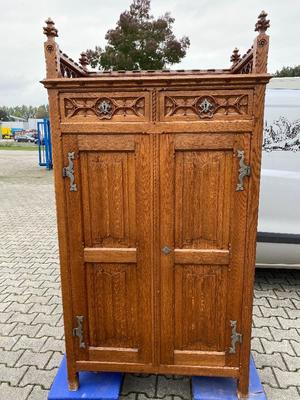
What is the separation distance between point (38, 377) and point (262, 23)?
2891 mm

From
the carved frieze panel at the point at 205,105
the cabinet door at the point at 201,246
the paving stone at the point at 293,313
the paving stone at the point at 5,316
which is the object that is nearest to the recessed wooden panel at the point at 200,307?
the cabinet door at the point at 201,246

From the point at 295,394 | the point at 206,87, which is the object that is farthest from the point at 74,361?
the point at 206,87

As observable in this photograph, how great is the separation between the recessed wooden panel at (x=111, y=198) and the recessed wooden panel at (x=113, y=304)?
0.20m

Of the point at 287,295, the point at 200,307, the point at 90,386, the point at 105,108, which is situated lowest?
the point at 287,295

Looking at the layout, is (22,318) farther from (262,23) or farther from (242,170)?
(262,23)

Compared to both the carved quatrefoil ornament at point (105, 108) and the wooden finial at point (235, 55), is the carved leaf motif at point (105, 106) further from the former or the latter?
the wooden finial at point (235, 55)

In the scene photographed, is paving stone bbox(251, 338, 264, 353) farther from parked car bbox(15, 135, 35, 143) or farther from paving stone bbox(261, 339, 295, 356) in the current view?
parked car bbox(15, 135, 35, 143)

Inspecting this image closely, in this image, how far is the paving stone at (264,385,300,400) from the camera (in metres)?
2.42

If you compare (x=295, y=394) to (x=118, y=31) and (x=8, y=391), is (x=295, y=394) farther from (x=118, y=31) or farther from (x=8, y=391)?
(x=118, y=31)

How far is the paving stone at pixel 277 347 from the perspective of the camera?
2.95 meters

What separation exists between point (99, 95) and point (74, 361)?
5.87 feet

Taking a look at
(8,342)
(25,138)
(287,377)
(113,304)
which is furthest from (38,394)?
(25,138)

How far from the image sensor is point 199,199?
84.0 inches

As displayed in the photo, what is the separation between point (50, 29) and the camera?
1.93 m
